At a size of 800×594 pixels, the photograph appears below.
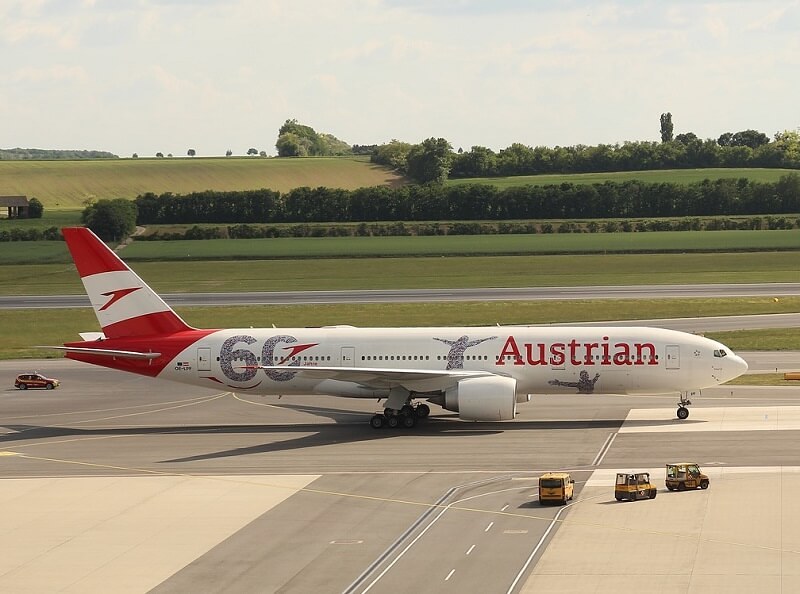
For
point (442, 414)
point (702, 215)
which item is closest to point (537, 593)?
point (442, 414)

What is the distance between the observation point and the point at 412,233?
174000 millimetres

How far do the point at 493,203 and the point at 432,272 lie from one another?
178 ft

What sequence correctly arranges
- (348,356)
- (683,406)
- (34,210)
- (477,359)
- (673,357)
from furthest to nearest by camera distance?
(34,210) < (348,356) < (683,406) < (477,359) < (673,357)

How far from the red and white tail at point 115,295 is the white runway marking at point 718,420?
23443 mm

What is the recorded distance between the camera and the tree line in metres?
183

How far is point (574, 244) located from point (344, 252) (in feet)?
99.8

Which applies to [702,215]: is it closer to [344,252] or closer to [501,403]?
[344,252]

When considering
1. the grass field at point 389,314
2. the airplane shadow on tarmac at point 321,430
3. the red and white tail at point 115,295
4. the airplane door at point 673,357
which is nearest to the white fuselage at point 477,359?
the airplane door at point 673,357

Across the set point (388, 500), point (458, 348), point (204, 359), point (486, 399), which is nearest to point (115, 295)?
point (204, 359)

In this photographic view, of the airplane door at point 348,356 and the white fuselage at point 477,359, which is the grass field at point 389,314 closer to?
the white fuselage at point 477,359

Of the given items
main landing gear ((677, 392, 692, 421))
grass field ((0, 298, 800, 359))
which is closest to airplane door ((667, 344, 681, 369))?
main landing gear ((677, 392, 692, 421))

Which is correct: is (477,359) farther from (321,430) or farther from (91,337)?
(91,337)

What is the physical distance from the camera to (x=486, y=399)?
54.4 m

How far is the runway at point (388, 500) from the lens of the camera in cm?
3278
